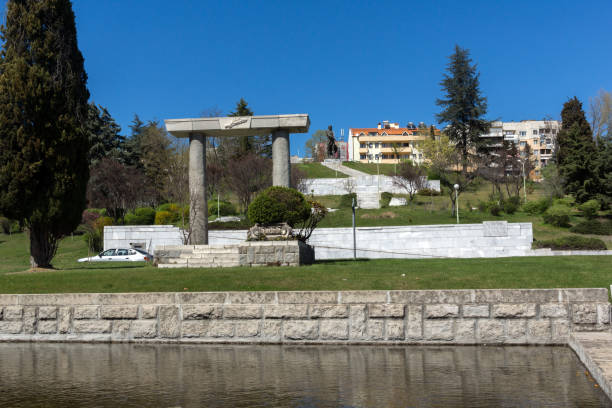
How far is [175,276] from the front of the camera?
41.1 feet

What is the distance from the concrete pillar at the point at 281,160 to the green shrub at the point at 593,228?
1865 centimetres

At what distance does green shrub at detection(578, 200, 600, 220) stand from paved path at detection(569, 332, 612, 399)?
94.7ft

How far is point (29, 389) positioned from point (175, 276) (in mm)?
5717

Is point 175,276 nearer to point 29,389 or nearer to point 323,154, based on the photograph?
point 29,389

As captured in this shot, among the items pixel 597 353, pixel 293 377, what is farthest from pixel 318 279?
pixel 597 353

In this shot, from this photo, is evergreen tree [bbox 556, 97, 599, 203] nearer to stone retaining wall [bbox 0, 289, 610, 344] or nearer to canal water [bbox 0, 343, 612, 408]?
stone retaining wall [bbox 0, 289, 610, 344]

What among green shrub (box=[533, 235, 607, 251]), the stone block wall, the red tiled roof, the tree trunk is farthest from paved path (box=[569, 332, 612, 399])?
the red tiled roof

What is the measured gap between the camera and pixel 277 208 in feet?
56.2

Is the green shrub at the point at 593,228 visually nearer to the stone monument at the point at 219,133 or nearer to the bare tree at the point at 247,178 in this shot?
the stone monument at the point at 219,133

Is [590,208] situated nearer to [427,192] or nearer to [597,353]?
[427,192]

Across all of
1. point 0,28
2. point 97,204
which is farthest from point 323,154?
point 0,28

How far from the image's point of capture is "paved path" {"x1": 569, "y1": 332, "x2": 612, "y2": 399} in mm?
6006

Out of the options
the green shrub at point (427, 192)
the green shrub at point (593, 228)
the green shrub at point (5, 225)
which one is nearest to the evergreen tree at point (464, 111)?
the green shrub at point (427, 192)

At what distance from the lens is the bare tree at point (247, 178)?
132 ft
